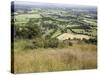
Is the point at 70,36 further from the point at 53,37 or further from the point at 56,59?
the point at 56,59

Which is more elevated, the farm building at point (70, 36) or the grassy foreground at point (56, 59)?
the farm building at point (70, 36)

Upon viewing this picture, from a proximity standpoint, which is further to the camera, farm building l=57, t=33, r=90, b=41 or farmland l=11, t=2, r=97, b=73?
farm building l=57, t=33, r=90, b=41

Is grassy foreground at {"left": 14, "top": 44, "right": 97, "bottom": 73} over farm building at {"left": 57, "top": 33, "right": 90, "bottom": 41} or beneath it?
beneath

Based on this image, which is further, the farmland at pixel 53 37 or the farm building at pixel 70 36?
the farm building at pixel 70 36

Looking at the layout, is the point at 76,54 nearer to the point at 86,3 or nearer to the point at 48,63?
the point at 48,63

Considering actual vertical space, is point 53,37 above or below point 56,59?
above

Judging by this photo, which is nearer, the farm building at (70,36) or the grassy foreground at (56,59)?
the grassy foreground at (56,59)

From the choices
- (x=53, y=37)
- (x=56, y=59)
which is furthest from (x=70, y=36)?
(x=56, y=59)
